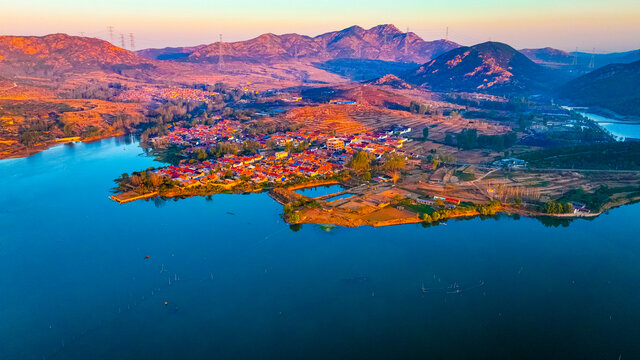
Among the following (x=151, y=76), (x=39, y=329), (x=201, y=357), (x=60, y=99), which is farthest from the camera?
(x=151, y=76)

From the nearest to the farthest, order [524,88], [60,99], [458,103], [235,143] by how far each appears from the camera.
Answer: [235,143] → [60,99] → [458,103] → [524,88]

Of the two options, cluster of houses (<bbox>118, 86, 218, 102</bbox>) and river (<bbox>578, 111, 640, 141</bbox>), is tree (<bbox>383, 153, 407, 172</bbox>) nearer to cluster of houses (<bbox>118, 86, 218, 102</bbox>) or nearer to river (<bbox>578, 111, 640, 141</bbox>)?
river (<bbox>578, 111, 640, 141</bbox>)

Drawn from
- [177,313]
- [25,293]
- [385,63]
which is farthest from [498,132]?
[385,63]

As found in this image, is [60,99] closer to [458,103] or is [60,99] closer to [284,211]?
[284,211]

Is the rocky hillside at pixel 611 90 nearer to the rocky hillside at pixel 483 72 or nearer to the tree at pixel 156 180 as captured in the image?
the rocky hillside at pixel 483 72

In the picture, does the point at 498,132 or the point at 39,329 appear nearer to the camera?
the point at 39,329

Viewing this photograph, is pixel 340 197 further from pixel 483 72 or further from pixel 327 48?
pixel 327 48

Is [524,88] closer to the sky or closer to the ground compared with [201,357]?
closer to the sky
